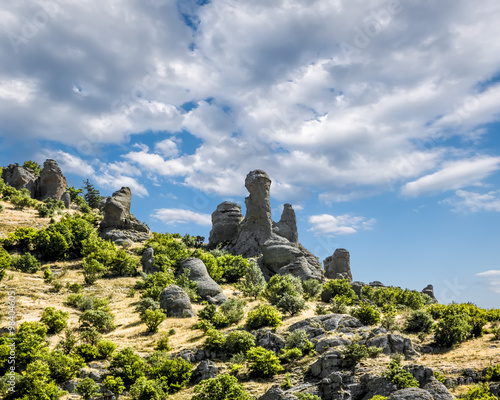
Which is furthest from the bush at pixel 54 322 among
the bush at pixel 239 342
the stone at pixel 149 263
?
the stone at pixel 149 263

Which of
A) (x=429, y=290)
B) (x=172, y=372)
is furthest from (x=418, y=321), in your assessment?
(x=429, y=290)

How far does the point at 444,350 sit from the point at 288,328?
1056cm

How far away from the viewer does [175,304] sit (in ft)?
107

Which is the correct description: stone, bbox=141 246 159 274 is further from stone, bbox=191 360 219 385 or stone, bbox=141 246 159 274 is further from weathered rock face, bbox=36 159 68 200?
weathered rock face, bbox=36 159 68 200

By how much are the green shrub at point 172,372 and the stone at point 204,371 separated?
1.39 ft

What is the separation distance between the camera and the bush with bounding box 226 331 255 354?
78.9 feet

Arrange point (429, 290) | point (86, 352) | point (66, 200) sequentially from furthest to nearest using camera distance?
1. point (66, 200)
2. point (429, 290)
3. point (86, 352)

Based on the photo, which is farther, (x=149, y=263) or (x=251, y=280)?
(x=149, y=263)

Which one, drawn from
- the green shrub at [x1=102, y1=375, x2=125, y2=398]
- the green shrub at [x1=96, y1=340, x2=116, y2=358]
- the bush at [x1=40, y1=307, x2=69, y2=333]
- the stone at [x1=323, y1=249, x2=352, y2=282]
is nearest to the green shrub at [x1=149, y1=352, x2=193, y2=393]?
the green shrub at [x1=102, y1=375, x2=125, y2=398]

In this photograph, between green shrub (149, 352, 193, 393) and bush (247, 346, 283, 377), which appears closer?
green shrub (149, 352, 193, 393)

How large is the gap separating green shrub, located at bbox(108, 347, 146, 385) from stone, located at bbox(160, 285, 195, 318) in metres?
9.50

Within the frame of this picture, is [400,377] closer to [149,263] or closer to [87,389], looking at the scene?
[87,389]

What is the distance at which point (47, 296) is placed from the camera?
33.8 m

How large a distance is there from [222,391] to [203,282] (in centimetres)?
2175
